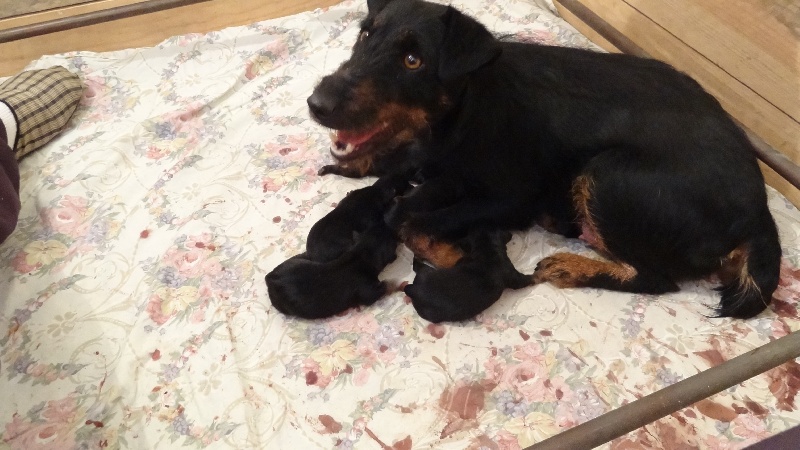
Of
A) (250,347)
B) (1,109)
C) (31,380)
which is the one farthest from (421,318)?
(1,109)

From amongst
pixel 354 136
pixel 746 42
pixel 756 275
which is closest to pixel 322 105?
pixel 354 136

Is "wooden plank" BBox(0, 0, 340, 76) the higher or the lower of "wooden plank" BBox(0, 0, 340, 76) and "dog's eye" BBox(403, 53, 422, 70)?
the lower

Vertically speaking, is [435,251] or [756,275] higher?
[756,275]

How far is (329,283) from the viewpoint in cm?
160

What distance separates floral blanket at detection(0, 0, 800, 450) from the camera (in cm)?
147

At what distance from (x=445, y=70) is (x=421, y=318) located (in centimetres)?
70

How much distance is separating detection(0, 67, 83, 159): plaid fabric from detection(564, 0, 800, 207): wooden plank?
240 centimetres

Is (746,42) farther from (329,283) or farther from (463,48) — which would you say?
(329,283)

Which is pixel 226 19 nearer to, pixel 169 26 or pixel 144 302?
pixel 169 26

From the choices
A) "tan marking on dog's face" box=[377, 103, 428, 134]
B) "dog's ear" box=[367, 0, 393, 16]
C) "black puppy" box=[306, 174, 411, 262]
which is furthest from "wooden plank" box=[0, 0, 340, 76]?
"tan marking on dog's face" box=[377, 103, 428, 134]

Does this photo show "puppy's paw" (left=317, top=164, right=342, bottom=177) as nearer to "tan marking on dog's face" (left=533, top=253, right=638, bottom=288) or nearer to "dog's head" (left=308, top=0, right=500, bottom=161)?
"dog's head" (left=308, top=0, right=500, bottom=161)

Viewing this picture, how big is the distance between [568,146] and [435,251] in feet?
1.74

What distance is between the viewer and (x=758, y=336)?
64.1 inches

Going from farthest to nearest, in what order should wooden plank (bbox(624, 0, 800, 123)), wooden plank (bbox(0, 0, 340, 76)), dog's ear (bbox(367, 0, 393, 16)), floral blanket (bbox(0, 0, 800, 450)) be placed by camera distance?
wooden plank (bbox(0, 0, 340, 76)) < wooden plank (bbox(624, 0, 800, 123)) < dog's ear (bbox(367, 0, 393, 16)) < floral blanket (bbox(0, 0, 800, 450))
